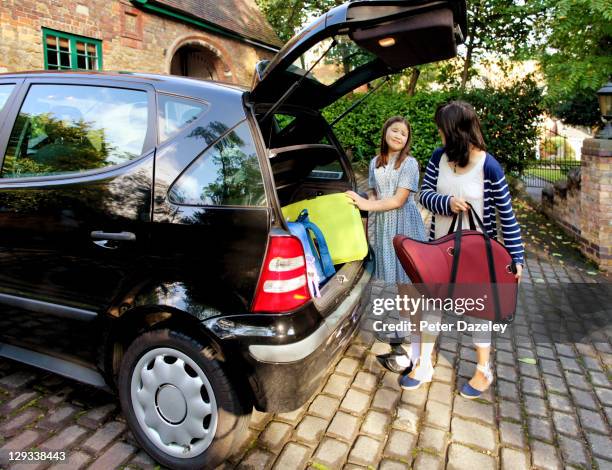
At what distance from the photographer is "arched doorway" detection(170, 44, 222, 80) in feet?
55.3

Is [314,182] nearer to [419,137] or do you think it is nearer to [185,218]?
[185,218]

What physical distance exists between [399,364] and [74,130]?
261 centimetres

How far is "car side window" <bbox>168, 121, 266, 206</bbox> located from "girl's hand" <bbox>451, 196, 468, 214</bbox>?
1219 mm

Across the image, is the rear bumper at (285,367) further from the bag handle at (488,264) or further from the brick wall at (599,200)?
the brick wall at (599,200)

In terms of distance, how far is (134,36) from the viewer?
43.0 ft

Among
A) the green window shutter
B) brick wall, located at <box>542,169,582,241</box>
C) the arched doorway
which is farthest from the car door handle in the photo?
the arched doorway

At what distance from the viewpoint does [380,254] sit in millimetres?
3248

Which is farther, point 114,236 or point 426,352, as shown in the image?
point 426,352

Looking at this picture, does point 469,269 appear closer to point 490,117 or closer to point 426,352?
point 426,352

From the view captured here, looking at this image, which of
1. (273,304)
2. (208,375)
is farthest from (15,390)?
(273,304)

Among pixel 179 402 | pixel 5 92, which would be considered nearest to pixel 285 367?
pixel 179 402

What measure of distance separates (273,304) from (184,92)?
45.3 inches

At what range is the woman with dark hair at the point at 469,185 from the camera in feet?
8.71

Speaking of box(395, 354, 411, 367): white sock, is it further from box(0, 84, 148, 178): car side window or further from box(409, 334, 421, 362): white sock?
box(0, 84, 148, 178): car side window
